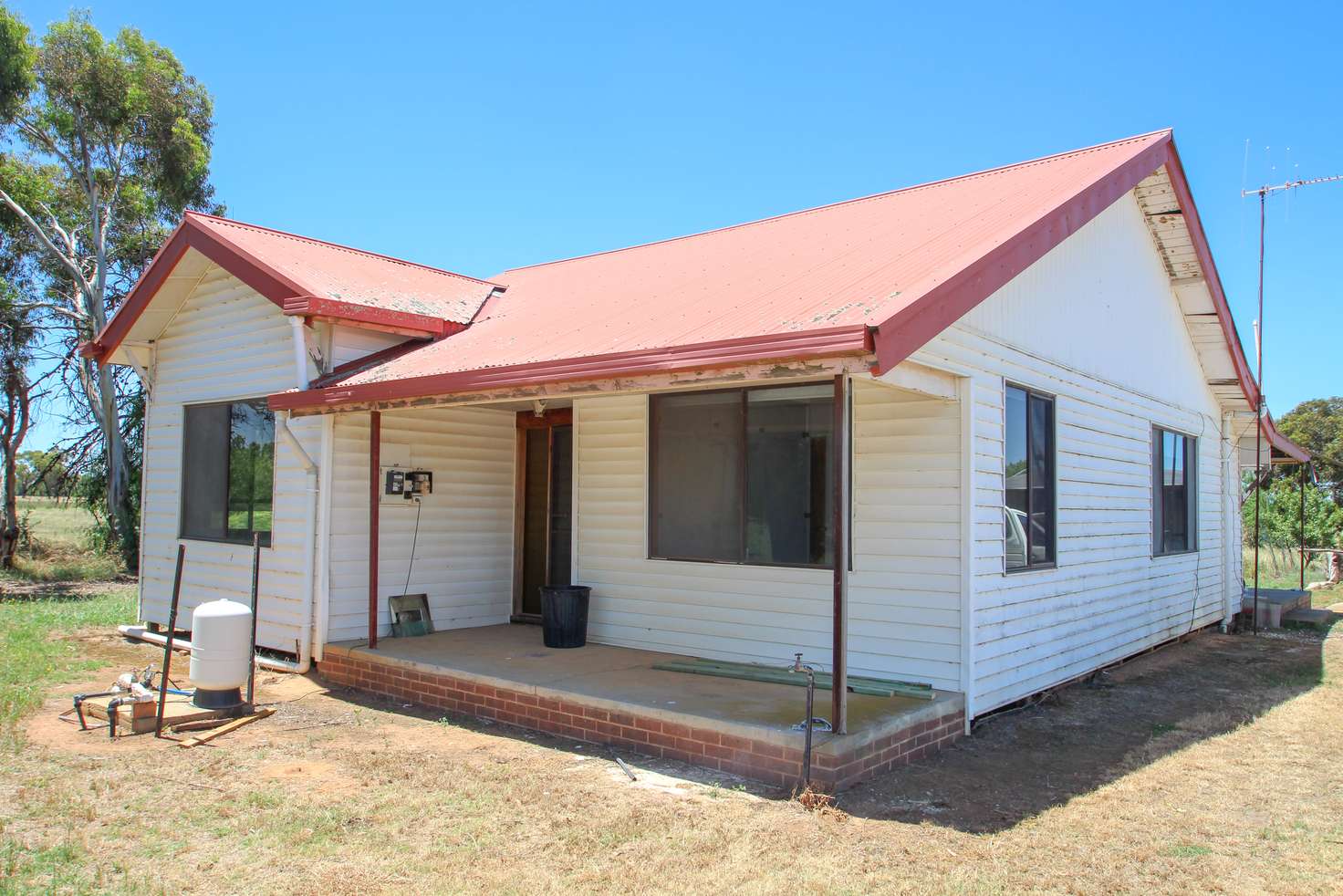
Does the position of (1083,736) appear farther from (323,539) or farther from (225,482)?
(225,482)

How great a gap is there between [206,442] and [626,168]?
11.7m

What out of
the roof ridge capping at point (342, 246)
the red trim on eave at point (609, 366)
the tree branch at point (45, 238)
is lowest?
the red trim on eave at point (609, 366)

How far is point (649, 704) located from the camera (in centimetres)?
603

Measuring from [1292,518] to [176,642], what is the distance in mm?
25870

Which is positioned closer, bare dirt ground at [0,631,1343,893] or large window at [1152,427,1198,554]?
bare dirt ground at [0,631,1343,893]

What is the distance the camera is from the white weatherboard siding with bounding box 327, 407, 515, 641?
8.39 metres

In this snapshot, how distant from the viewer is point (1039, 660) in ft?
24.5

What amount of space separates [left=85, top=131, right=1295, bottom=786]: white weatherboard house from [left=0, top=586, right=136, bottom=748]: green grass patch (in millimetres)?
1173

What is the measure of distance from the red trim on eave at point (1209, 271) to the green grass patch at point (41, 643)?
10561 millimetres

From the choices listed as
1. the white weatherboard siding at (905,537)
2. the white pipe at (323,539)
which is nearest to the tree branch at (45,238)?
the white pipe at (323,539)

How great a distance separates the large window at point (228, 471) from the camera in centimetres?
894

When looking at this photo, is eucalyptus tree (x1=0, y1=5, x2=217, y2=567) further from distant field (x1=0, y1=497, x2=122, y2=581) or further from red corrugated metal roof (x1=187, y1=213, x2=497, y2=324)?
red corrugated metal roof (x1=187, y1=213, x2=497, y2=324)

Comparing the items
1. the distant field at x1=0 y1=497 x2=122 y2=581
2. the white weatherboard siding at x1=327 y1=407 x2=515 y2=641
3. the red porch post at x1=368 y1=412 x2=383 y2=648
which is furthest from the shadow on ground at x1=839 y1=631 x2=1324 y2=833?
the distant field at x1=0 y1=497 x2=122 y2=581

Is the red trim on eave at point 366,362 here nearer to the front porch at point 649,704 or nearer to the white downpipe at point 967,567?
the front porch at point 649,704
